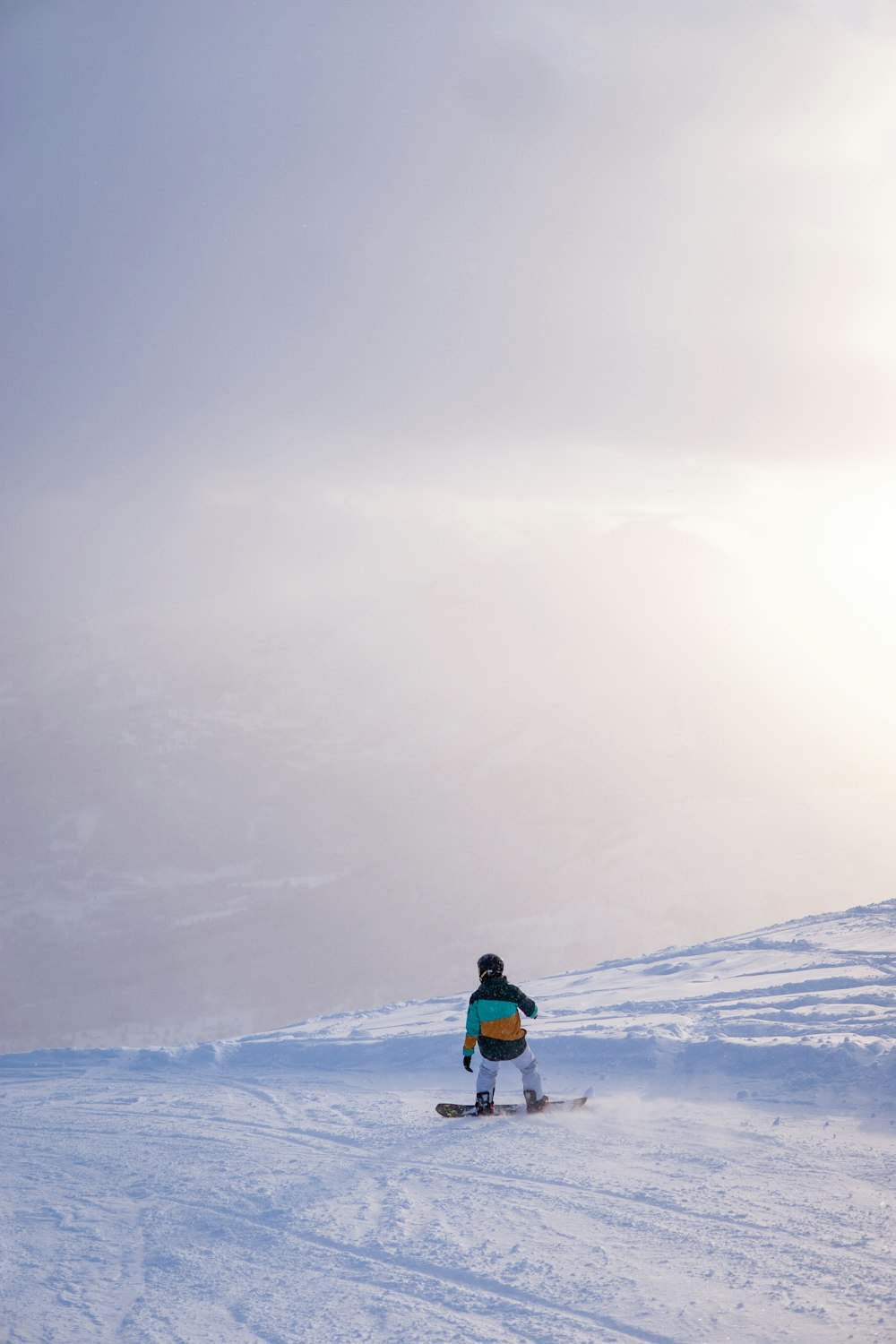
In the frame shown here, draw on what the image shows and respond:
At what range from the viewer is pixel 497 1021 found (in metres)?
8.09

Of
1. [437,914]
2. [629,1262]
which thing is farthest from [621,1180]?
[437,914]

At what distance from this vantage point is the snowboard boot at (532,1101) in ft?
26.4

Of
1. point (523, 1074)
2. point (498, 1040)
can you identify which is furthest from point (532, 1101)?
point (498, 1040)

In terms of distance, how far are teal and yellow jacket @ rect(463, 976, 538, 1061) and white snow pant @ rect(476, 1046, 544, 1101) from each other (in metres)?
0.06

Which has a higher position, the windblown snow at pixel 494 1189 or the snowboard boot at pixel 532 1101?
the snowboard boot at pixel 532 1101

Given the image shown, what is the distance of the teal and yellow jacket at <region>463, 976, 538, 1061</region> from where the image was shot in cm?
809

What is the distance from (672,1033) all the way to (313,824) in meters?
134

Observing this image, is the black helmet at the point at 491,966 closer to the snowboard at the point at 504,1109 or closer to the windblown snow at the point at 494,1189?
the snowboard at the point at 504,1109

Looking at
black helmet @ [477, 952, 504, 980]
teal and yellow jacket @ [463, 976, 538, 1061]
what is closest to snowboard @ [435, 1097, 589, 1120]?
teal and yellow jacket @ [463, 976, 538, 1061]

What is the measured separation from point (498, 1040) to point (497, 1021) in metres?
0.16

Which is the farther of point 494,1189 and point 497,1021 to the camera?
point 497,1021

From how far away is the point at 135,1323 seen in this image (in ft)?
14.4

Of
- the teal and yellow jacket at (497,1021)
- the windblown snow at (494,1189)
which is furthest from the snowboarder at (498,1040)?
the windblown snow at (494,1189)

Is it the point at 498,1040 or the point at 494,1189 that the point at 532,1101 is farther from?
the point at 494,1189
